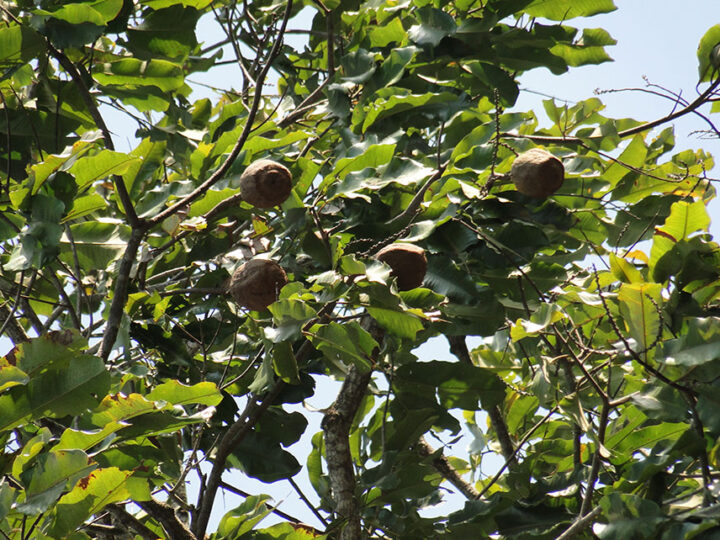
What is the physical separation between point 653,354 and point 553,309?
26 cm

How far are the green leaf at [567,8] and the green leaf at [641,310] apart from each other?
3.13ft

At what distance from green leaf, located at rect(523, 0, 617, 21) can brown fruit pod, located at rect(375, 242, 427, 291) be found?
2.90 feet

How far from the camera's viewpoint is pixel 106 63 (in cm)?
248

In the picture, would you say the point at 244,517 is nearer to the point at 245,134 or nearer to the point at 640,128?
the point at 245,134

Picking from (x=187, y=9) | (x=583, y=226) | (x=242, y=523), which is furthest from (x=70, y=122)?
(x=583, y=226)

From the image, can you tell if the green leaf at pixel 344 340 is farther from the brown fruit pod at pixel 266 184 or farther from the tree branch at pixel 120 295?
the tree branch at pixel 120 295

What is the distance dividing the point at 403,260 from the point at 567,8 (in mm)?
947

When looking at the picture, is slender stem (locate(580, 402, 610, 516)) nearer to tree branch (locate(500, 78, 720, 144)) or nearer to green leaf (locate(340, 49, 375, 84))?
tree branch (locate(500, 78, 720, 144))

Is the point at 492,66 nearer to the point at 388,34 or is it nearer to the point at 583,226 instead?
the point at 388,34

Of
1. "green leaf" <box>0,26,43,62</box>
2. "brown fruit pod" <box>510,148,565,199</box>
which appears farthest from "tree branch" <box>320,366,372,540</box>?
"green leaf" <box>0,26,43,62</box>

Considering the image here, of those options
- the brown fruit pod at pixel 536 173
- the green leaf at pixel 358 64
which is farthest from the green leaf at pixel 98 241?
the brown fruit pod at pixel 536 173

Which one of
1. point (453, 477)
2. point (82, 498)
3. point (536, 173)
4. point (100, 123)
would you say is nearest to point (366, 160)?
point (536, 173)

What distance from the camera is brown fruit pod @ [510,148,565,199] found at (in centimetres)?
194

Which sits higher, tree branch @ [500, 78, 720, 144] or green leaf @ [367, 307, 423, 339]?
tree branch @ [500, 78, 720, 144]
